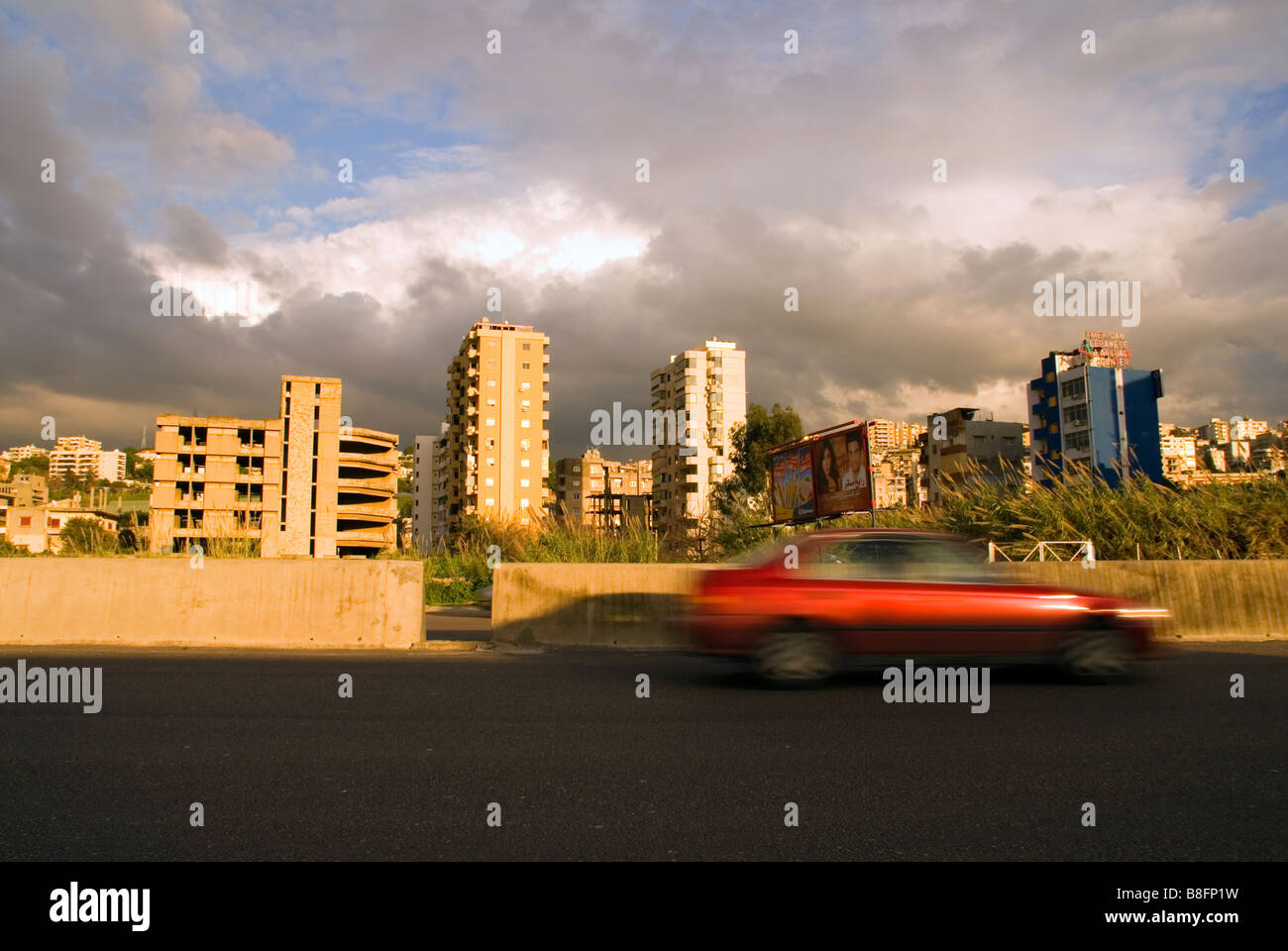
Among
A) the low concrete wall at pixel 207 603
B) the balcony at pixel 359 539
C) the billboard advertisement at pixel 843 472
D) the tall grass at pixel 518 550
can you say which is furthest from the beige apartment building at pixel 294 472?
the low concrete wall at pixel 207 603

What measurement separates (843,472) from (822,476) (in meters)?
1.01

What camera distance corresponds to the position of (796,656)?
8.64 m

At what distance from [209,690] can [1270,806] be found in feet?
27.3

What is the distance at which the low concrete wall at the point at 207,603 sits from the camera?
39.9ft

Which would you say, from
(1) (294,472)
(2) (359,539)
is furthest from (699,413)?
(1) (294,472)

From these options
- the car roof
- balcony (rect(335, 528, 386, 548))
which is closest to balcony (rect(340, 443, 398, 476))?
balcony (rect(335, 528, 386, 548))

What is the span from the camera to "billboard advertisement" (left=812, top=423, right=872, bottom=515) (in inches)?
814

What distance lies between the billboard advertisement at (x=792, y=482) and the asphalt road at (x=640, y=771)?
14.2 metres

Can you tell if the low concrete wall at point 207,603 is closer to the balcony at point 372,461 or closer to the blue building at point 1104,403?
the blue building at point 1104,403

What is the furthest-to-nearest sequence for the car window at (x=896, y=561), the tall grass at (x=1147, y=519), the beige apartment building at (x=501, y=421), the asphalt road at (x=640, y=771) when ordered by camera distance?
the beige apartment building at (x=501, y=421) → the tall grass at (x=1147, y=519) → the car window at (x=896, y=561) → the asphalt road at (x=640, y=771)

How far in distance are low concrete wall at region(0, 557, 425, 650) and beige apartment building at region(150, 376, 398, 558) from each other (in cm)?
8315

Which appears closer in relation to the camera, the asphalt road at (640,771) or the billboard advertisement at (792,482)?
the asphalt road at (640,771)

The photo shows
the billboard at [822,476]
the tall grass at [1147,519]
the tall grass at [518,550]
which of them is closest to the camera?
the tall grass at [518,550]
